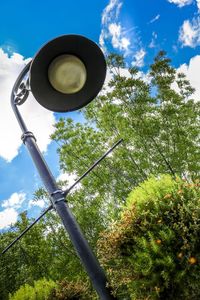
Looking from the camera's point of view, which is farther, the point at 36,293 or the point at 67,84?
the point at 36,293

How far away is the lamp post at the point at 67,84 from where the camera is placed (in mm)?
2371

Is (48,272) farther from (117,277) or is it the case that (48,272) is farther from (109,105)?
(117,277)

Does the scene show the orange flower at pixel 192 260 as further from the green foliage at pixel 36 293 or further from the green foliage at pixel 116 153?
the green foliage at pixel 116 153

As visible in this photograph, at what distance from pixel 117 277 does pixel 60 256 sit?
13.1 metres

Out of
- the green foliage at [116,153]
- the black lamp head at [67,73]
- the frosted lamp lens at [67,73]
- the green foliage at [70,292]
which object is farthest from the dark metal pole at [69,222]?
the green foliage at [116,153]

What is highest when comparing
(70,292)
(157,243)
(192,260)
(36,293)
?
(36,293)

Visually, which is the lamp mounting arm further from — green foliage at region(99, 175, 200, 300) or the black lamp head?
green foliage at region(99, 175, 200, 300)

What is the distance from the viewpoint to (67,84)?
2.58 m

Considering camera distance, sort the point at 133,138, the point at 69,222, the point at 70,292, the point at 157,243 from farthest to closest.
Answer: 1. the point at 133,138
2. the point at 70,292
3. the point at 157,243
4. the point at 69,222

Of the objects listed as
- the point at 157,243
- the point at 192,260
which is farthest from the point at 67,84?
the point at 192,260

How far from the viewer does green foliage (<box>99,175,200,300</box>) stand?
303cm

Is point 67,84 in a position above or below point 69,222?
above

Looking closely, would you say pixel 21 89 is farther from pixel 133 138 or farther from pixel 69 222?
pixel 133 138

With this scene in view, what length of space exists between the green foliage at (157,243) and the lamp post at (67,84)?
67 centimetres
